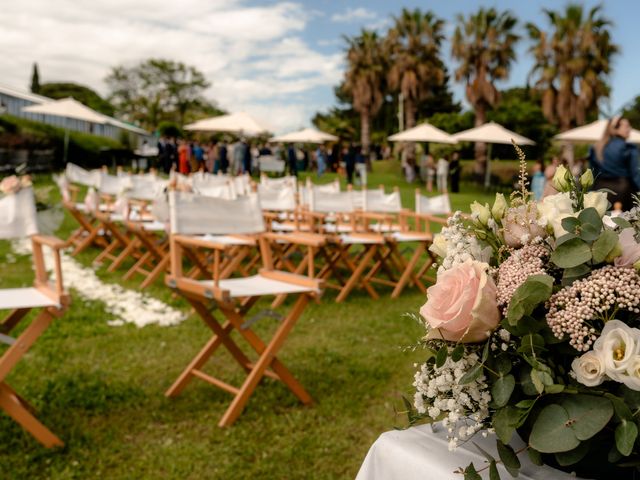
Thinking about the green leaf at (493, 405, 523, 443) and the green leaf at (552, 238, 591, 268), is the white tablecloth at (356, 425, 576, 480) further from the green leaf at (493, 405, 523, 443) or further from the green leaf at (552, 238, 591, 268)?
the green leaf at (552, 238, 591, 268)

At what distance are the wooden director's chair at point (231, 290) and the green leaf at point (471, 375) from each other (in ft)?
8.64

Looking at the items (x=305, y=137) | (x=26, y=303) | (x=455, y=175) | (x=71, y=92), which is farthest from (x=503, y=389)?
(x=71, y=92)

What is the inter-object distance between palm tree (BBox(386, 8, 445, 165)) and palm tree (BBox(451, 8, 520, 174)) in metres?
3.16

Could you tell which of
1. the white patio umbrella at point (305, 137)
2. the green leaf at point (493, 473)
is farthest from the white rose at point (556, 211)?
the white patio umbrella at point (305, 137)

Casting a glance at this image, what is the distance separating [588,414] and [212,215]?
12.1ft

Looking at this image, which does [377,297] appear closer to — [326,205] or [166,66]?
[326,205]

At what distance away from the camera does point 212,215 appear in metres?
4.55

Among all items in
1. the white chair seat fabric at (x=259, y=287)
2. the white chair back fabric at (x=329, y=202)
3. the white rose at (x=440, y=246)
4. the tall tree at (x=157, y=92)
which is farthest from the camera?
the tall tree at (x=157, y=92)

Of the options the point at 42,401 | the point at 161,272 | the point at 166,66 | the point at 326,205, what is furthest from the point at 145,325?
the point at 166,66

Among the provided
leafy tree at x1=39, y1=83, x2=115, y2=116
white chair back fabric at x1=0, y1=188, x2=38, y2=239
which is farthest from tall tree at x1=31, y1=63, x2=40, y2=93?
white chair back fabric at x1=0, y1=188, x2=38, y2=239

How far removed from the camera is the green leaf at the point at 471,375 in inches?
46.3

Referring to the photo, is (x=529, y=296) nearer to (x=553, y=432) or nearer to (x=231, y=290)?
(x=553, y=432)

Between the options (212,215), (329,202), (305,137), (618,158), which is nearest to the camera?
(212,215)

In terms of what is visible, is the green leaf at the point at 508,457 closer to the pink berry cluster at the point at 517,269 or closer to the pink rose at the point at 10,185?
the pink berry cluster at the point at 517,269
